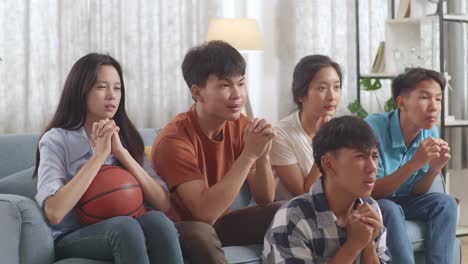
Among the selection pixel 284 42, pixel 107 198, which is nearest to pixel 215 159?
pixel 107 198

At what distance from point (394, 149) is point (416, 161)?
0.82 feet

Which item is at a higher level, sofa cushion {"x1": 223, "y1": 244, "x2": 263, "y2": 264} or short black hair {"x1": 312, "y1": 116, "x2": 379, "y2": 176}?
short black hair {"x1": 312, "y1": 116, "x2": 379, "y2": 176}

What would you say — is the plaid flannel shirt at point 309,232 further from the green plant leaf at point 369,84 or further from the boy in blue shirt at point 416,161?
the green plant leaf at point 369,84

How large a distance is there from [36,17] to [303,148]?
2174 mm

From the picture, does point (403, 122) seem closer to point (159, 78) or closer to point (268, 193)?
point (268, 193)

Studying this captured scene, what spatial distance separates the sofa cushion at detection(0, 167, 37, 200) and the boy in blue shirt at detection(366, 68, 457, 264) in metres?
1.32

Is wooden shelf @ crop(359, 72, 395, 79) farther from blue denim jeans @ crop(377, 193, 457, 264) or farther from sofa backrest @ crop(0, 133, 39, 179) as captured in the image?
sofa backrest @ crop(0, 133, 39, 179)

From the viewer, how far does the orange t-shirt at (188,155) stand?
273cm

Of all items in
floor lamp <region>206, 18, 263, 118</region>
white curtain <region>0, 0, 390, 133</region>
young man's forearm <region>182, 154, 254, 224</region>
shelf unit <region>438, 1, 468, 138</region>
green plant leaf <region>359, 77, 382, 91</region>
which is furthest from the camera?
green plant leaf <region>359, 77, 382, 91</region>

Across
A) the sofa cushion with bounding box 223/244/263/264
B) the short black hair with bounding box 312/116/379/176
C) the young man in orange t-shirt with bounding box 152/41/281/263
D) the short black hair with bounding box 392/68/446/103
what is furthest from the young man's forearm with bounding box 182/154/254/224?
the short black hair with bounding box 392/68/446/103

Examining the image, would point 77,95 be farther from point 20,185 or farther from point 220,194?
point 220,194

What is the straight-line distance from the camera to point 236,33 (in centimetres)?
488

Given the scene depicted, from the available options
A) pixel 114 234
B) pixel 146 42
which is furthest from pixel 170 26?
pixel 114 234

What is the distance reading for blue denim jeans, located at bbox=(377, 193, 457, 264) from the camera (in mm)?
3061
